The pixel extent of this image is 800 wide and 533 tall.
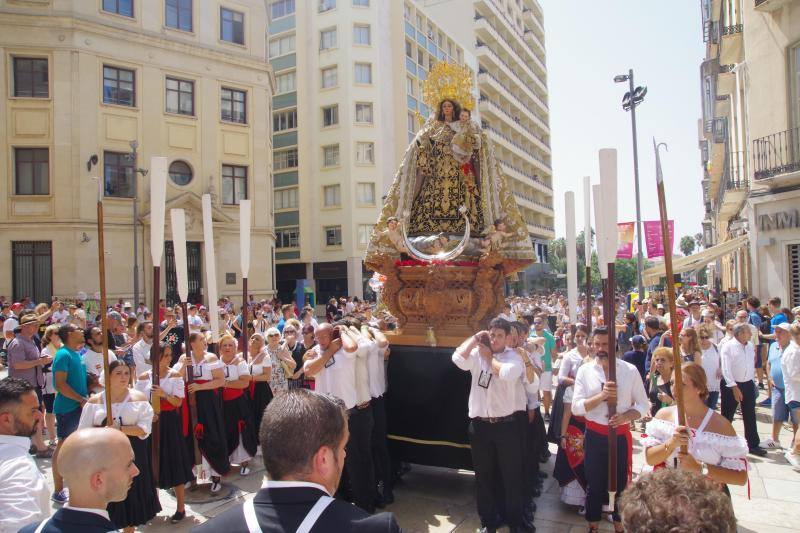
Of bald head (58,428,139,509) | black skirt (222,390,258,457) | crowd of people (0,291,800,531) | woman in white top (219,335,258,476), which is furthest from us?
black skirt (222,390,258,457)

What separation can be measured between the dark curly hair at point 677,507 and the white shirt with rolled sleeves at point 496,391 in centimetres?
301

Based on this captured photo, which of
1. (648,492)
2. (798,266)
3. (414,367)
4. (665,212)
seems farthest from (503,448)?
(798,266)

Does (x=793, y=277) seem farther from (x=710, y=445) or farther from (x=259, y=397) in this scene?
(x=259, y=397)

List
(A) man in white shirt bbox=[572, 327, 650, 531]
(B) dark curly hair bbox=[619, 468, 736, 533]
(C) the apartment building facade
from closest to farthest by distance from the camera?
(B) dark curly hair bbox=[619, 468, 736, 533], (A) man in white shirt bbox=[572, 327, 650, 531], (C) the apartment building facade

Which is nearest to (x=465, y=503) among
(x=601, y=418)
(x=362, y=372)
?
(x=362, y=372)

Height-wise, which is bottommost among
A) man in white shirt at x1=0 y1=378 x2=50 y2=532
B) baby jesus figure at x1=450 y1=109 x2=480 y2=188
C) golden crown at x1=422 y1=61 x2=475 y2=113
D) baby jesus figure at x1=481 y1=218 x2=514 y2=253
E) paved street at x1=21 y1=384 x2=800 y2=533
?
paved street at x1=21 y1=384 x2=800 y2=533

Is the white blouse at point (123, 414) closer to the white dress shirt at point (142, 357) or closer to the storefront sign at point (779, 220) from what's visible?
the white dress shirt at point (142, 357)

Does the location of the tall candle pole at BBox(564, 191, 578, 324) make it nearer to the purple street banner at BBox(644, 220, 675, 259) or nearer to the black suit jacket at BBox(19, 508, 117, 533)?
the black suit jacket at BBox(19, 508, 117, 533)

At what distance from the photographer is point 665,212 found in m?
3.60

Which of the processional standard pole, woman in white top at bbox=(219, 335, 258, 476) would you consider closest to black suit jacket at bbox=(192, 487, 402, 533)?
the processional standard pole

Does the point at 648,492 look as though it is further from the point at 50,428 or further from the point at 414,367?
the point at 50,428

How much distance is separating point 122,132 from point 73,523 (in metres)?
25.8

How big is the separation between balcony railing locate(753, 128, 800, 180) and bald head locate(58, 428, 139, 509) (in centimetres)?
1531

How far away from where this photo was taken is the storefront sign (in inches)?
537
